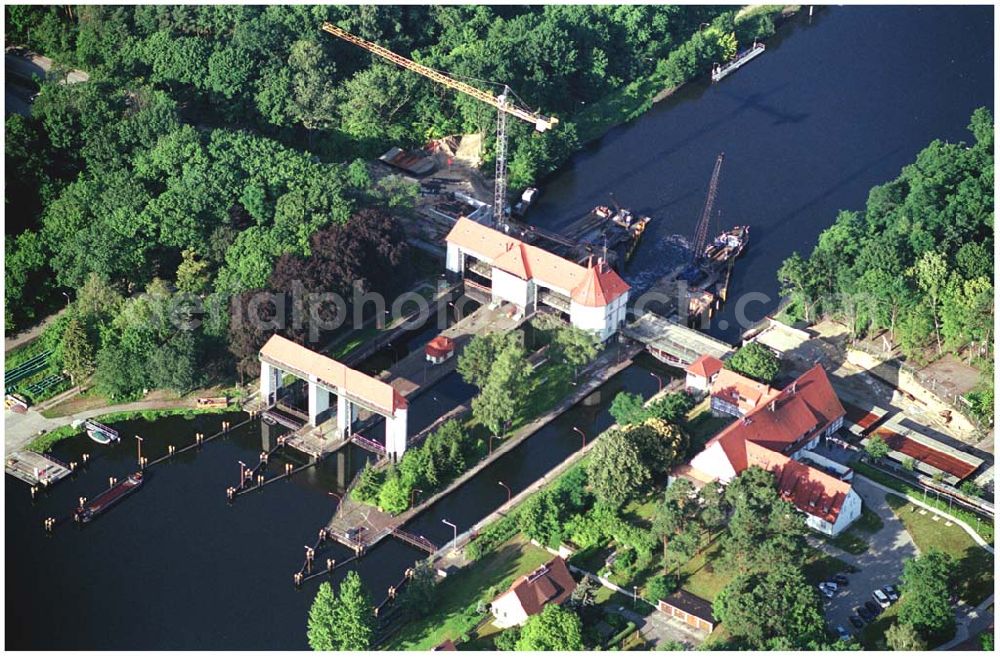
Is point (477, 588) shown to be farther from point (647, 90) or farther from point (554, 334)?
point (647, 90)

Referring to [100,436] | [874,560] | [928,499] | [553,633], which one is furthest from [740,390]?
[100,436]

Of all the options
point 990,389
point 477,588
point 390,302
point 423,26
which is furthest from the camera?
point 423,26

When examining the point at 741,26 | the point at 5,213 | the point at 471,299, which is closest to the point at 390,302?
the point at 471,299

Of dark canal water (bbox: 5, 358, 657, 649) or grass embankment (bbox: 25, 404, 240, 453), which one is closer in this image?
dark canal water (bbox: 5, 358, 657, 649)

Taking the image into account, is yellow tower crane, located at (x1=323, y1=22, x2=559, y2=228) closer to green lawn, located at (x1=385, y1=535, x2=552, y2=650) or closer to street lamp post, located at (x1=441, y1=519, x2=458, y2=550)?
street lamp post, located at (x1=441, y1=519, x2=458, y2=550)

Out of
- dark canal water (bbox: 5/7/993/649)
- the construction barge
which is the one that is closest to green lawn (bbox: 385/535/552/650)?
dark canal water (bbox: 5/7/993/649)

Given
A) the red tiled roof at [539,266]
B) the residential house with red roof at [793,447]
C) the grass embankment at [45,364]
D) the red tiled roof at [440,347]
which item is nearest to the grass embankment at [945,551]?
the residential house with red roof at [793,447]
